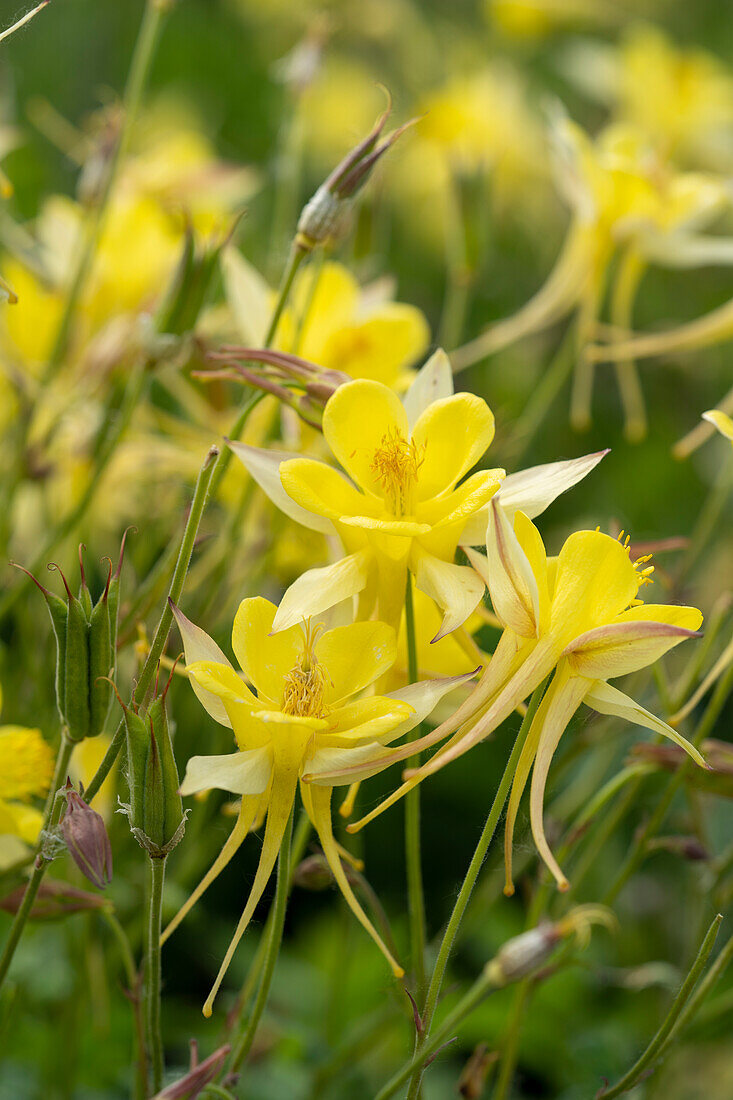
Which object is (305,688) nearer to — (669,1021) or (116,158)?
(669,1021)

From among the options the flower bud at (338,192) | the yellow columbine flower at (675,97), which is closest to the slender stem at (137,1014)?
the flower bud at (338,192)

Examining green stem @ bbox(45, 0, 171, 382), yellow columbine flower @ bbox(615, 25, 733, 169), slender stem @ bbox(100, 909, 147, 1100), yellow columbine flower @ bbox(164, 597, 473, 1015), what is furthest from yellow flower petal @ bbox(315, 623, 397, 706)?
yellow columbine flower @ bbox(615, 25, 733, 169)

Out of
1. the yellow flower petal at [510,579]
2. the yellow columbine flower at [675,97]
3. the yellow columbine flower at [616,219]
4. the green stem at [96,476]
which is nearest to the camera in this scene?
the yellow flower petal at [510,579]

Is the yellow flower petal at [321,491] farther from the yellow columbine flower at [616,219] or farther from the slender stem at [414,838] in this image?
the yellow columbine flower at [616,219]

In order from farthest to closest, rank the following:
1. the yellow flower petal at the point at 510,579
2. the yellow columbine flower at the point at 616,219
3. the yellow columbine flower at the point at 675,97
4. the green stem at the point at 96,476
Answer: the yellow columbine flower at the point at 675,97, the yellow columbine flower at the point at 616,219, the green stem at the point at 96,476, the yellow flower petal at the point at 510,579

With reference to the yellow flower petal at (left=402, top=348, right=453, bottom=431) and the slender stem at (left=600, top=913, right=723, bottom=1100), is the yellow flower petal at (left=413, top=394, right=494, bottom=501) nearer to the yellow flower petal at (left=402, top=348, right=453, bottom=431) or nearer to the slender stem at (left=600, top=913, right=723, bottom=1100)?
the yellow flower petal at (left=402, top=348, right=453, bottom=431)

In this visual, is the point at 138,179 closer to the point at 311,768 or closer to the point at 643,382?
the point at 311,768
